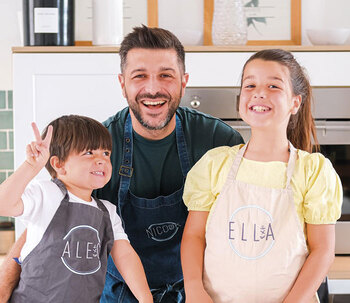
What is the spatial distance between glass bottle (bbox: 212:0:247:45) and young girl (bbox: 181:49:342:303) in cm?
89

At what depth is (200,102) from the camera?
2.36m

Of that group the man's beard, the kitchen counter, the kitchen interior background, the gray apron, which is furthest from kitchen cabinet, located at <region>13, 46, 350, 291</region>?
the gray apron

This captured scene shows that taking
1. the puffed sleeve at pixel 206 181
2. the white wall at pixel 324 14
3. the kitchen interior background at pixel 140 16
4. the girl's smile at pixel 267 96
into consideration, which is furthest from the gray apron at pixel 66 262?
the white wall at pixel 324 14

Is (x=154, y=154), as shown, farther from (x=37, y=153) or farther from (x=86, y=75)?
(x=86, y=75)

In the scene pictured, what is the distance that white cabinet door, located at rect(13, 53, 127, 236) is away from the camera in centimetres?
232

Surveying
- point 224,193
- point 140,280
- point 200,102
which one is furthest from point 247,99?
point 200,102

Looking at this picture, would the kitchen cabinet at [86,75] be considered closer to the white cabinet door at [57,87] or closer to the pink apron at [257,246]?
the white cabinet door at [57,87]

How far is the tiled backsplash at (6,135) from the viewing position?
9.15 ft

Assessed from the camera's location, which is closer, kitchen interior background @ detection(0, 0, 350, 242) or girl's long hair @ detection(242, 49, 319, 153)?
girl's long hair @ detection(242, 49, 319, 153)

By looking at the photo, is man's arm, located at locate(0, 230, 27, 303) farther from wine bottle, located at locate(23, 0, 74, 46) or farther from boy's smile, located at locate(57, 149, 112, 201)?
wine bottle, located at locate(23, 0, 74, 46)

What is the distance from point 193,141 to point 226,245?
0.44 m

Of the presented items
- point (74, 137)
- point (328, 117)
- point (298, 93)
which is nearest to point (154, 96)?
point (74, 137)

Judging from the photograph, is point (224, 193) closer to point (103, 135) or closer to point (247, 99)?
point (247, 99)

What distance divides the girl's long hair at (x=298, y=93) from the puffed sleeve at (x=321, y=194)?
15cm
